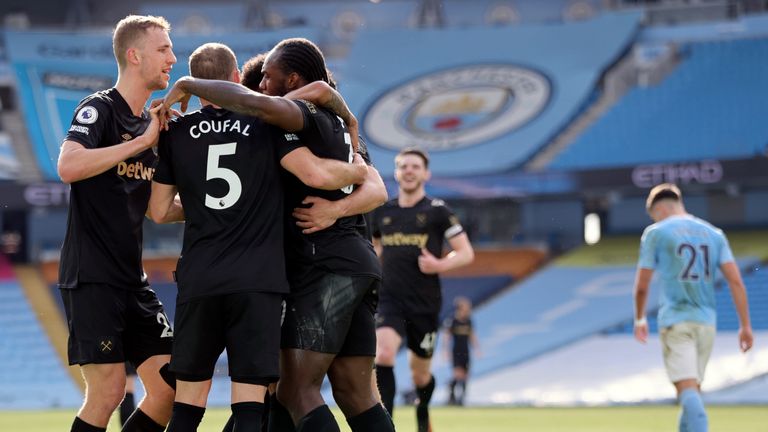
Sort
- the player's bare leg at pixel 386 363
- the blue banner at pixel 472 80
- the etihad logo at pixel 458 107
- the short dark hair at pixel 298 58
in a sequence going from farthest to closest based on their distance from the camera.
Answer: the etihad logo at pixel 458 107, the blue banner at pixel 472 80, the player's bare leg at pixel 386 363, the short dark hair at pixel 298 58

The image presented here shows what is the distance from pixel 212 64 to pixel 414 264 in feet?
15.6

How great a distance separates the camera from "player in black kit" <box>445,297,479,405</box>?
850 inches

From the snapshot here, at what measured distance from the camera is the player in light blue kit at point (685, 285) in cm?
863

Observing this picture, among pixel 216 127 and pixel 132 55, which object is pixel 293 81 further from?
pixel 132 55

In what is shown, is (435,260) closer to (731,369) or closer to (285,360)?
(285,360)

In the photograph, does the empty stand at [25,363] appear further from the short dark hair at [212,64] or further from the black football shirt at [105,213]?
the short dark hair at [212,64]

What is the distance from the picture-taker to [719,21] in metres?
35.6

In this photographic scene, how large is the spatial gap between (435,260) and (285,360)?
175 inches

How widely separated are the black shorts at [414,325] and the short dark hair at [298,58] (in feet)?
15.0

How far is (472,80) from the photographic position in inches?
1367

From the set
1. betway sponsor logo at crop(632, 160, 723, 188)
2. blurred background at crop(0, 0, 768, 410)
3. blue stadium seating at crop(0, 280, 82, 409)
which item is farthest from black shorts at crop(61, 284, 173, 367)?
betway sponsor logo at crop(632, 160, 723, 188)

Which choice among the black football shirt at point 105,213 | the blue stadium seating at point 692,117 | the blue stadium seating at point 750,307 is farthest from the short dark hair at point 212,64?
the blue stadium seating at point 692,117

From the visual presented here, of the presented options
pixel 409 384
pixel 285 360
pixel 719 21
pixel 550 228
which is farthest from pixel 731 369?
pixel 285 360

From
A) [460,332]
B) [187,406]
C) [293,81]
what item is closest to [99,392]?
[187,406]
